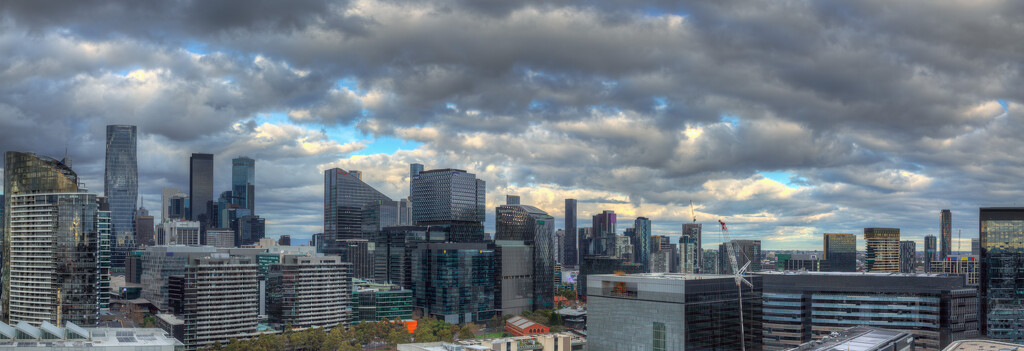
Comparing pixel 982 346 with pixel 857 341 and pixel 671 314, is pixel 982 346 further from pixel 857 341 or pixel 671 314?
pixel 671 314

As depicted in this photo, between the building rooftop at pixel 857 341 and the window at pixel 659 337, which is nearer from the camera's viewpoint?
the building rooftop at pixel 857 341

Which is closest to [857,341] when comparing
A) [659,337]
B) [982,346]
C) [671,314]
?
[982,346]

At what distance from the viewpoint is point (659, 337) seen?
543 ft

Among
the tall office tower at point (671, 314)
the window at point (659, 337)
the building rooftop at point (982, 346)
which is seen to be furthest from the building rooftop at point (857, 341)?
the window at point (659, 337)

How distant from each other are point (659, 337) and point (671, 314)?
606 cm

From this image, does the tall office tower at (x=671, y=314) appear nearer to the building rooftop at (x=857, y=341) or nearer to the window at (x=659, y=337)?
the window at (x=659, y=337)

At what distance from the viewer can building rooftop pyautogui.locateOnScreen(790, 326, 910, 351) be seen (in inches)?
5861

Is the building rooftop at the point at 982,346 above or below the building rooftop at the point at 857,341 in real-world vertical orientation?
below

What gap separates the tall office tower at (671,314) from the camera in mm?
163000

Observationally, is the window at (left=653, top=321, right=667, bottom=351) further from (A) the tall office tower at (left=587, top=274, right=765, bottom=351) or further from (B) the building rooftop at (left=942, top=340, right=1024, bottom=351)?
(B) the building rooftop at (left=942, top=340, right=1024, bottom=351)

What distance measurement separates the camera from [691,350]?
533 feet

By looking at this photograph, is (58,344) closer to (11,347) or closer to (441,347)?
(11,347)

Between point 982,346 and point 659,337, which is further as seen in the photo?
point 982,346

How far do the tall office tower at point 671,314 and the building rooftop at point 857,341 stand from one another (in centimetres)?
1791
